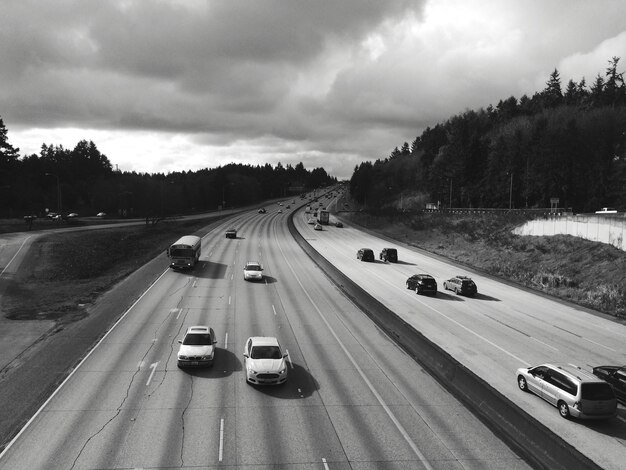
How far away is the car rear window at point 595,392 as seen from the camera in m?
18.5

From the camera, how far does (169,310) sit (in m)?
35.6

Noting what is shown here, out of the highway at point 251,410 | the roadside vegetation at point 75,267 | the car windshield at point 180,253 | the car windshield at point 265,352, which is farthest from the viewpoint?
the car windshield at point 180,253

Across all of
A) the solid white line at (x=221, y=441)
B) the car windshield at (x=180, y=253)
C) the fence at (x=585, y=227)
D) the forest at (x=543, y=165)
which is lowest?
the solid white line at (x=221, y=441)

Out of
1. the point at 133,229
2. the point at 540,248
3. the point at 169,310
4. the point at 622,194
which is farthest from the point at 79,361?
the point at 622,194

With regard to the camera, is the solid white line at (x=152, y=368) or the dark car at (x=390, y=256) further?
the dark car at (x=390, y=256)

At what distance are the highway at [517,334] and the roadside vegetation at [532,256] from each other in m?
2.82

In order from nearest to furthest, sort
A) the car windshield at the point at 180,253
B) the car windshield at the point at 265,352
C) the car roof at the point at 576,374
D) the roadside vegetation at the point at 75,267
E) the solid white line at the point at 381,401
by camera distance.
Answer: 1. the solid white line at the point at 381,401
2. the car roof at the point at 576,374
3. the car windshield at the point at 265,352
4. the roadside vegetation at the point at 75,267
5. the car windshield at the point at 180,253

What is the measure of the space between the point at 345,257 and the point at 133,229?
4029cm

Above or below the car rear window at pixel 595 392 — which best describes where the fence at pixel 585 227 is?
above

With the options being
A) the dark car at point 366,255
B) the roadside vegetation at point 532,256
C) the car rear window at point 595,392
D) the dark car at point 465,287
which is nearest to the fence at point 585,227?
the roadside vegetation at point 532,256

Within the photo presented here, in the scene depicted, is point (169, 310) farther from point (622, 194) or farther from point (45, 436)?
point (622, 194)

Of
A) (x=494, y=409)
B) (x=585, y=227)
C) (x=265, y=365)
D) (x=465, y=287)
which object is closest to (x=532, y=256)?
(x=585, y=227)

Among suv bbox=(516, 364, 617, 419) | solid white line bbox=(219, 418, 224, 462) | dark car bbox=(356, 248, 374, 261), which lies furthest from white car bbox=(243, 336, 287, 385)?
dark car bbox=(356, 248, 374, 261)

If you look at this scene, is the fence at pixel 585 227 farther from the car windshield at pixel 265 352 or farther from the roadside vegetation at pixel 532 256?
the car windshield at pixel 265 352
